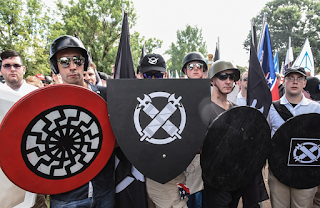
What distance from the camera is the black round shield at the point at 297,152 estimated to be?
6.27 ft

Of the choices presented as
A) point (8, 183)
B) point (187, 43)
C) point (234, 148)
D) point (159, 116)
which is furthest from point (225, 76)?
point (187, 43)

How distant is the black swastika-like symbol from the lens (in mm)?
1267

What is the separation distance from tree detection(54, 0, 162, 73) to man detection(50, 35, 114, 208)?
658 inches

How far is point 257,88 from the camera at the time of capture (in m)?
2.43

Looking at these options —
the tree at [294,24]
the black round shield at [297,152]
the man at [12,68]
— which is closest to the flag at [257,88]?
the black round shield at [297,152]

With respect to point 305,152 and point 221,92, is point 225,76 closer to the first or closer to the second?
point 221,92

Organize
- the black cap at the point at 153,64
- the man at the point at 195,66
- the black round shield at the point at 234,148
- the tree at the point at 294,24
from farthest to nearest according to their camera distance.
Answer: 1. the tree at the point at 294,24
2. the man at the point at 195,66
3. the black cap at the point at 153,64
4. the black round shield at the point at 234,148

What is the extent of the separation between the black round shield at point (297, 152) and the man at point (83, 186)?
1.52 m

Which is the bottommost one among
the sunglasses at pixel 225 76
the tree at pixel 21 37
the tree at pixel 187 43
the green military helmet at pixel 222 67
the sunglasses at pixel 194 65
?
the sunglasses at pixel 225 76

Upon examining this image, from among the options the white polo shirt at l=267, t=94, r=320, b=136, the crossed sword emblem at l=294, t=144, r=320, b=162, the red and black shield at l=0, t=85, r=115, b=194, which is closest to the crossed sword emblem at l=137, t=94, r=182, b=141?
the red and black shield at l=0, t=85, r=115, b=194

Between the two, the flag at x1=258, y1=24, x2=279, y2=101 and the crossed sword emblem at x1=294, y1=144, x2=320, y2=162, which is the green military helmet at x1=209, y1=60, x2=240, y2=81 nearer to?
the crossed sword emblem at x1=294, y1=144, x2=320, y2=162

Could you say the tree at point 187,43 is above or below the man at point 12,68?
above

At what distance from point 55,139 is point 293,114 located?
2459 mm

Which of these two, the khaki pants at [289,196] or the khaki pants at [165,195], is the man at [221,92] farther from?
the khaki pants at [289,196]
